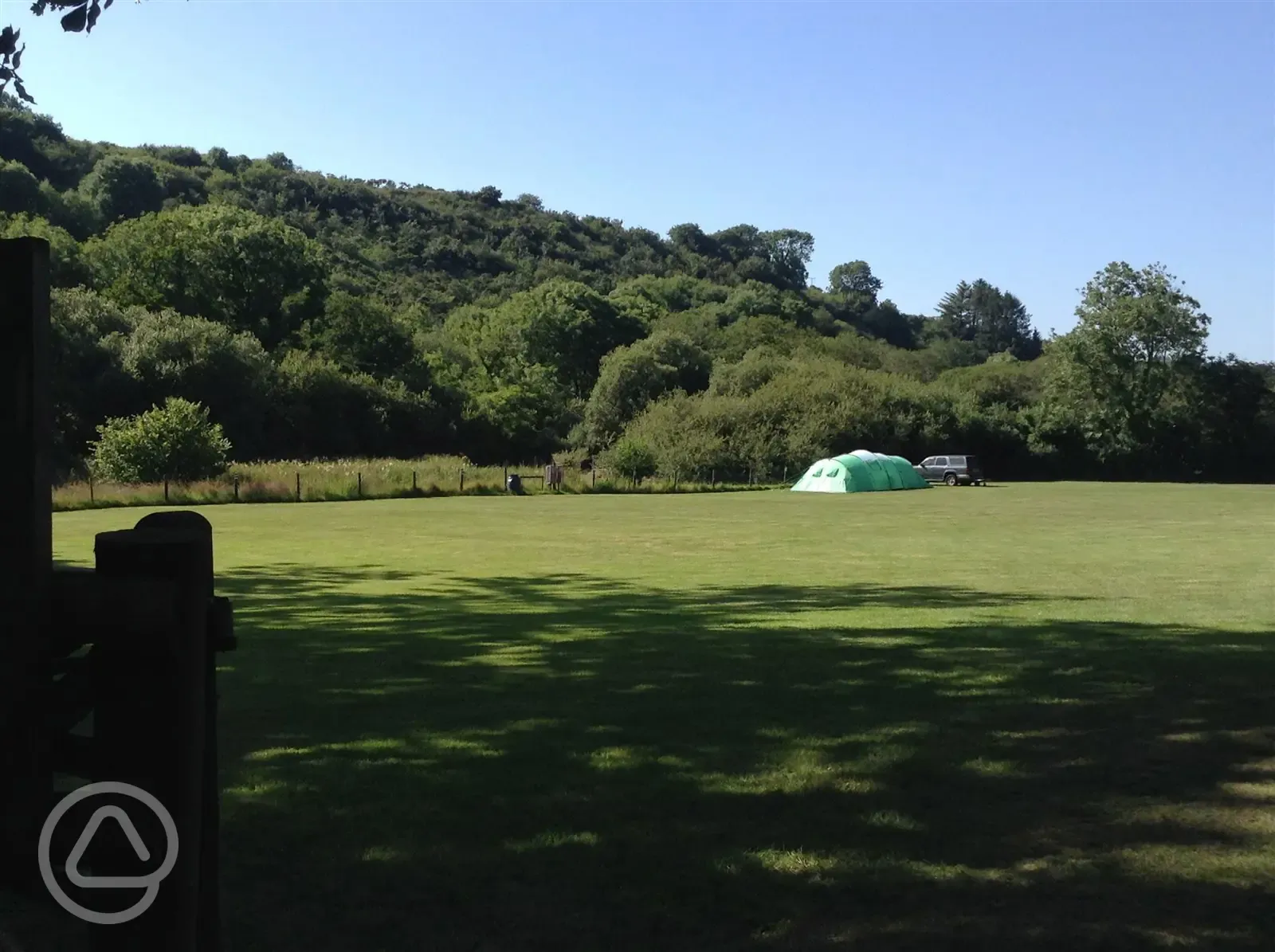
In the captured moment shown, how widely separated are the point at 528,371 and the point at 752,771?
8328 centimetres

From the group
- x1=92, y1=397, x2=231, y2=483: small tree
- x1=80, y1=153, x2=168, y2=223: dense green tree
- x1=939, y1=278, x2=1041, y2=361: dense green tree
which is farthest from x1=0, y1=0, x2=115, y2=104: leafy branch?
x1=939, y1=278, x2=1041, y2=361: dense green tree

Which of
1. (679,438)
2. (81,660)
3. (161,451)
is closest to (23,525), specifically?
(81,660)

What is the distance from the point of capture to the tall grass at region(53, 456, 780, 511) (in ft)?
130

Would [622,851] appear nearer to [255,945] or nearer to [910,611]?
[255,945]

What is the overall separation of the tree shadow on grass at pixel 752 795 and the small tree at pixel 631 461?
50035 millimetres

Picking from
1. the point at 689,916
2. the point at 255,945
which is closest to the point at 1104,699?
the point at 689,916

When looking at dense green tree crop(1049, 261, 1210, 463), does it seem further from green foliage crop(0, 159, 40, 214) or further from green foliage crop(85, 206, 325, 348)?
green foliage crop(0, 159, 40, 214)

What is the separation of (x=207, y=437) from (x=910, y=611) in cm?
3934

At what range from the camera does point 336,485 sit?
45156mm

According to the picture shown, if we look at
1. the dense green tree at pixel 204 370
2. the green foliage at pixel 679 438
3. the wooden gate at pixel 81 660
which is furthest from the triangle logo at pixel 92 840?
the dense green tree at pixel 204 370

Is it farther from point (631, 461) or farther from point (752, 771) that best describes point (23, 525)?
point (631, 461)

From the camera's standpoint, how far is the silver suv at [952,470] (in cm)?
6325

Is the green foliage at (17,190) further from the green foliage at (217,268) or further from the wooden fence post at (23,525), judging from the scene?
the wooden fence post at (23,525)

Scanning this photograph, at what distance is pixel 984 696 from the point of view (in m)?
7.86
